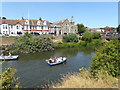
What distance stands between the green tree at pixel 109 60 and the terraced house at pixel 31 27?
46.0m

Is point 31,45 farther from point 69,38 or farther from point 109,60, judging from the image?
point 109,60

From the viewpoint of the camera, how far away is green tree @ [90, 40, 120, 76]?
28.4ft

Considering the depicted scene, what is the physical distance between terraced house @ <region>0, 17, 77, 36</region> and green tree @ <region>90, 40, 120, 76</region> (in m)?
46.0

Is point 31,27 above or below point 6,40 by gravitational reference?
above

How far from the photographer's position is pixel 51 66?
1994 centimetres

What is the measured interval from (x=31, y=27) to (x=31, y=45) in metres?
23.1

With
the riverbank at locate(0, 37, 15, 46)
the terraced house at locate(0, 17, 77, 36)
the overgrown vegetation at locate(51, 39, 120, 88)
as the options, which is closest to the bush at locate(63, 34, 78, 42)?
the terraced house at locate(0, 17, 77, 36)

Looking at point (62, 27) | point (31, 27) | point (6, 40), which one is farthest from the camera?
point (62, 27)

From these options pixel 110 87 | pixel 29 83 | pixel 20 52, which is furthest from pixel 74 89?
pixel 20 52

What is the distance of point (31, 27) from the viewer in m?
54.4

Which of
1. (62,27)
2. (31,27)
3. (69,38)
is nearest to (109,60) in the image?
(69,38)

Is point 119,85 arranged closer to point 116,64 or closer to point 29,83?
point 116,64

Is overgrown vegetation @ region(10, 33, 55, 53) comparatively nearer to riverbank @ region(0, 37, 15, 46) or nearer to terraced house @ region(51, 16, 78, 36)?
riverbank @ region(0, 37, 15, 46)

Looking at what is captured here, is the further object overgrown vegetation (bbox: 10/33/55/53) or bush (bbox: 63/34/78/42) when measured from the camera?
bush (bbox: 63/34/78/42)
